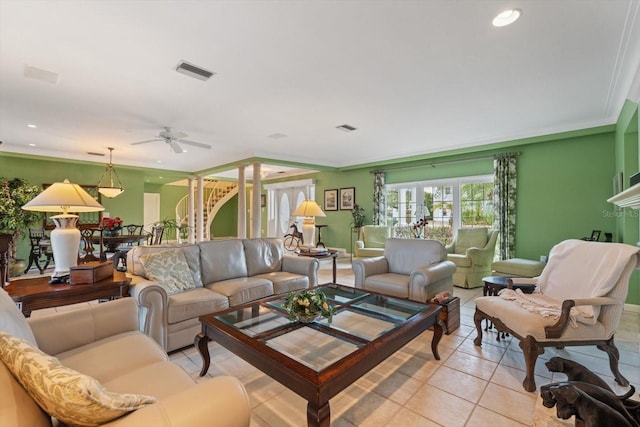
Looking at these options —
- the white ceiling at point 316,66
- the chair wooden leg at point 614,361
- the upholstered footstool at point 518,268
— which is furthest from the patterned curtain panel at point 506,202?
the chair wooden leg at point 614,361

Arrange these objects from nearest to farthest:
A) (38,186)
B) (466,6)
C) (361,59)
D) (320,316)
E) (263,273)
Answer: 1. (466,6)
2. (320,316)
3. (361,59)
4. (263,273)
5. (38,186)

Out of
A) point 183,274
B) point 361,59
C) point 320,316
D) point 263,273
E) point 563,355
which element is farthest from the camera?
point 263,273

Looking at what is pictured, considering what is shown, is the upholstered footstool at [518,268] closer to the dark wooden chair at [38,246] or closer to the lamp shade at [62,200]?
the lamp shade at [62,200]

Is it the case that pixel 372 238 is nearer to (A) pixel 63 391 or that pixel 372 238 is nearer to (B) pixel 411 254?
(B) pixel 411 254

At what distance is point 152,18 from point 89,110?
260cm

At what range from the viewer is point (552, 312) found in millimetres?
2154

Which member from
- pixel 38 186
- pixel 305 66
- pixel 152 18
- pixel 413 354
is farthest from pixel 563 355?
pixel 38 186

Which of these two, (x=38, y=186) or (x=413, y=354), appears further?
(x=38, y=186)

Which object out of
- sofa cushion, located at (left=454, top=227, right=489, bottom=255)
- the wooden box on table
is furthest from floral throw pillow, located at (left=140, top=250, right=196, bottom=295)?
sofa cushion, located at (left=454, top=227, right=489, bottom=255)

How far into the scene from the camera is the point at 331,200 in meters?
8.35

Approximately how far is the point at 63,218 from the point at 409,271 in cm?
359

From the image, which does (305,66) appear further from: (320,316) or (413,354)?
(413,354)

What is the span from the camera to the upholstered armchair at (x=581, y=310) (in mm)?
1985

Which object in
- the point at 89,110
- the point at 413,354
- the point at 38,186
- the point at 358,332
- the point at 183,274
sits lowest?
the point at 413,354
